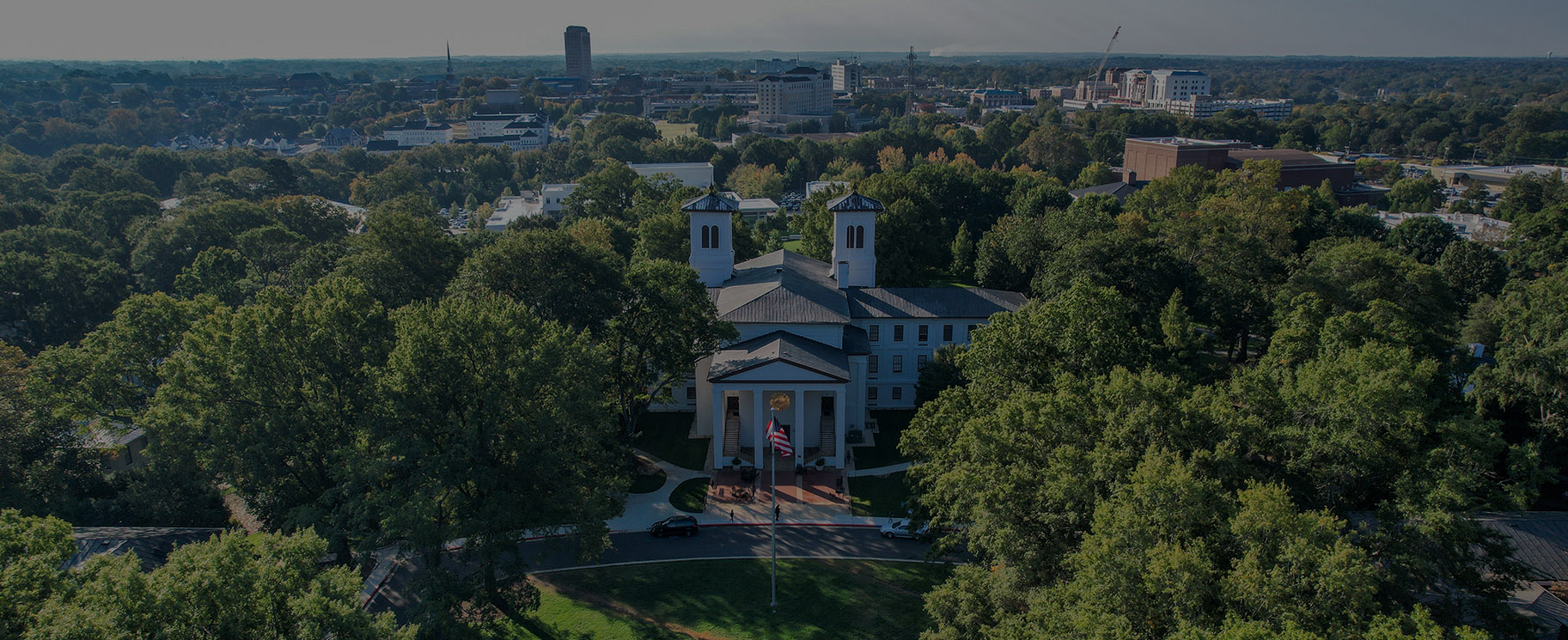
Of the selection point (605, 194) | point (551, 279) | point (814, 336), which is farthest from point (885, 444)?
point (605, 194)

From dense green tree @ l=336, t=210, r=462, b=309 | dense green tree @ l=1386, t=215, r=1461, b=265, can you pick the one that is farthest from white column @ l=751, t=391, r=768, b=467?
dense green tree @ l=1386, t=215, r=1461, b=265

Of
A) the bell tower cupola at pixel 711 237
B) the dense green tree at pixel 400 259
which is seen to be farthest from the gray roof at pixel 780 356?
the dense green tree at pixel 400 259

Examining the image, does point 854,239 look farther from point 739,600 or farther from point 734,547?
point 739,600

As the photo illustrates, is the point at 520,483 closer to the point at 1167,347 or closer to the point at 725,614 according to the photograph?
the point at 725,614

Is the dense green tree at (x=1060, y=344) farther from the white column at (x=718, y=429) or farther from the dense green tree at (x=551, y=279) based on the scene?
the dense green tree at (x=551, y=279)

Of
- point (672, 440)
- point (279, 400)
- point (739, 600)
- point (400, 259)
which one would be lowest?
point (739, 600)

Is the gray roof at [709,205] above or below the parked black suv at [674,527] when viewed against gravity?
above
